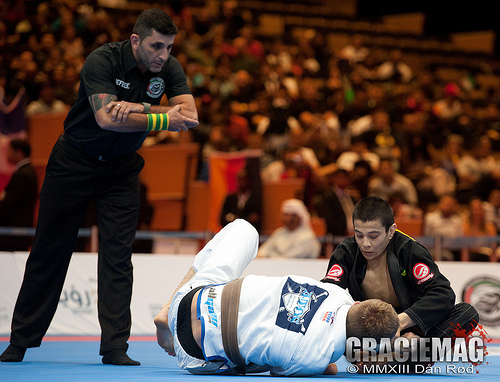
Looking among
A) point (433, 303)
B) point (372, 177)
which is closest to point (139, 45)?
point (433, 303)

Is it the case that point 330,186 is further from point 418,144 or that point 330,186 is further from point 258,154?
point 418,144

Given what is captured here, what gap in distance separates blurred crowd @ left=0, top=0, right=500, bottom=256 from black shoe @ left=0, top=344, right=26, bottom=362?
4.82 m

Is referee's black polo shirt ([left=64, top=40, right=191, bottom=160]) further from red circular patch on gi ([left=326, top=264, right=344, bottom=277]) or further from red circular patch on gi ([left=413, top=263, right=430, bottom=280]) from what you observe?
red circular patch on gi ([left=413, top=263, right=430, bottom=280])

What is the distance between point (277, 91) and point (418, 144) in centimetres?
261

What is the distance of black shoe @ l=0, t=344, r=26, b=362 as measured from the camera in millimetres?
3807

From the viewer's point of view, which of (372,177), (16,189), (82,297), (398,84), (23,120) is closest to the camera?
(82,297)

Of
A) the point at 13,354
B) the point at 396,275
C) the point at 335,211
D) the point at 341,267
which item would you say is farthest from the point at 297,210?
the point at 13,354

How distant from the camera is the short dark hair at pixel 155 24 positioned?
12.0 feet

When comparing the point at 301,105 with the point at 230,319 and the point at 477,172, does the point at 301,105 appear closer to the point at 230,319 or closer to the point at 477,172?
the point at 477,172

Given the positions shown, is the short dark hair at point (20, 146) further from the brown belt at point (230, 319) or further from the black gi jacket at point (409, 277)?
the brown belt at point (230, 319)

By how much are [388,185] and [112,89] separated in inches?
249

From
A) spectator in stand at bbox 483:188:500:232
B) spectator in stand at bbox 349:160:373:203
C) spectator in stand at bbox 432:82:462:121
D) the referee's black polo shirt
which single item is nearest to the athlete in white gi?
the referee's black polo shirt

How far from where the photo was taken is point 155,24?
3.66 meters

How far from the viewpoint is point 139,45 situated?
377cm
